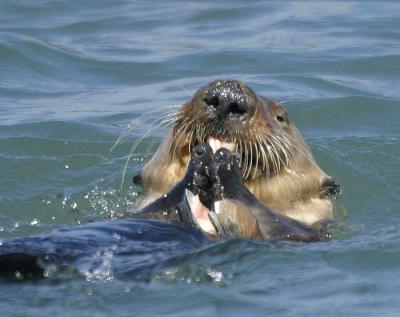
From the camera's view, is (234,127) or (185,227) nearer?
(185,227)

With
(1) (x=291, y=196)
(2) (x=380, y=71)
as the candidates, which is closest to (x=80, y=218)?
(1) (x=291, y=196)

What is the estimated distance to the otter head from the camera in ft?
19.5

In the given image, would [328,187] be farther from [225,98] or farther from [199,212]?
[199,212]

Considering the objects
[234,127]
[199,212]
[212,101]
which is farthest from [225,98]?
[199,212]

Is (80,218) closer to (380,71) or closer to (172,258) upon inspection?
(172,258)

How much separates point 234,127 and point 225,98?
183mm

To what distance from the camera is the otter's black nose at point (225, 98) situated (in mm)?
5883

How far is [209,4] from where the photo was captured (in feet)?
47.2

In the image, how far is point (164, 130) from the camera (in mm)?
8789

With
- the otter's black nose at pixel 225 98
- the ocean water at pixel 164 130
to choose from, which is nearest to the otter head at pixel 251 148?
the otter's black nose at pixel 225 98

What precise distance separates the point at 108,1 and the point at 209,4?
4.45 ft

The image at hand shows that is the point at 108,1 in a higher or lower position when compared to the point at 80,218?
higher

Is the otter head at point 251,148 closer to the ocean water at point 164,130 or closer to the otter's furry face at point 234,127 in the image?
the otter's furry face at point 234,127

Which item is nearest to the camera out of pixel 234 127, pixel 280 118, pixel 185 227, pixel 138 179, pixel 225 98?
pixel 185 227
